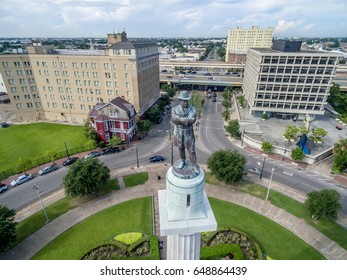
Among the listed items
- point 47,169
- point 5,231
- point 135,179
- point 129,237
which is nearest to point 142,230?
point 129,237

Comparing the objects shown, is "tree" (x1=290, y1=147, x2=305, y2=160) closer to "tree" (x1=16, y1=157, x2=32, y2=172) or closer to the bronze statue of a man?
the bronze statue of a man

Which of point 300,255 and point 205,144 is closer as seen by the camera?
point 300,255

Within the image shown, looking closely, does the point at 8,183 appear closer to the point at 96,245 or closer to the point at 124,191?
the point at 124,191

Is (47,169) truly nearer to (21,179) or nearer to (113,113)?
(21,179)

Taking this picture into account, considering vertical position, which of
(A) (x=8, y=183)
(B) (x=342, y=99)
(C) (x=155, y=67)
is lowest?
(A) (x=8, y=183)

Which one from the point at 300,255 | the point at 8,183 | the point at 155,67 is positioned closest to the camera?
the point at 300,255

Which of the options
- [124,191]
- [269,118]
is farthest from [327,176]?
[124,191]

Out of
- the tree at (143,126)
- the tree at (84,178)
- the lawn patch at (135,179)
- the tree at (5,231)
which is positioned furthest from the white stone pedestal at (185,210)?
the tree at (143,126)
